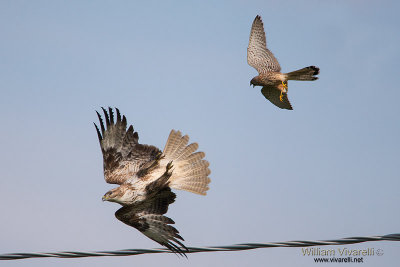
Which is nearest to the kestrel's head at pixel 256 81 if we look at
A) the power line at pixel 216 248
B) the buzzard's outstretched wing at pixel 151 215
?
the buzzard's outstretched wing at pixel 151 215

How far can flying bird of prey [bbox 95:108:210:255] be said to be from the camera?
28.9 feet

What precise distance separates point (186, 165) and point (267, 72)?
167 inches

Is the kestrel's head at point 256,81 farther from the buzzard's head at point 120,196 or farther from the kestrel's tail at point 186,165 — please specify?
the buzzard's head at point 120,196

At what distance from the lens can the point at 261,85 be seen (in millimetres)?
13273

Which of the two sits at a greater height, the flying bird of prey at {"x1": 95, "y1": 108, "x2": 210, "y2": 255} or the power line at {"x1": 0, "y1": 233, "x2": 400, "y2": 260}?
the flying bird of prey at {"x1": 95, "y1": 108, "x2": 210, "y2": 255}

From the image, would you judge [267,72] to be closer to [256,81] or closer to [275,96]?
[256,81]

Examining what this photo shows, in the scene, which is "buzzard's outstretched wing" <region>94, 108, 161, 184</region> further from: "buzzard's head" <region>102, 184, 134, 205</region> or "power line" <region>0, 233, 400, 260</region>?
"power line" <region>0, 233, 400, 260</region>

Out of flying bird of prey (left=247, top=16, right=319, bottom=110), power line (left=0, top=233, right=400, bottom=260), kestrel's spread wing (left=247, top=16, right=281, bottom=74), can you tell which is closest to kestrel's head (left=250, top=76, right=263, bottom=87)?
flying bird of prey (left=247, top=16, right=319, bottom=110)

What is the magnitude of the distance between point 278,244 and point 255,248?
0.72ft

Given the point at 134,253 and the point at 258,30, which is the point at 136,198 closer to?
the point at 134,253

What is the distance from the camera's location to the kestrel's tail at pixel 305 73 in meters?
11.1

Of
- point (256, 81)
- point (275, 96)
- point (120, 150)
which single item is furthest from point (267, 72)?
point (120, 150)

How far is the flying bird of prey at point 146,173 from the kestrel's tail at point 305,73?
110 inches

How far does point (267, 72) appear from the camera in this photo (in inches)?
522
